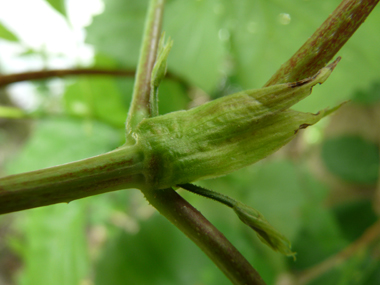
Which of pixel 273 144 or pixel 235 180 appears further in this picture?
pixel 235 180

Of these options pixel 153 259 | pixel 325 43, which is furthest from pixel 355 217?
pixel 325 43

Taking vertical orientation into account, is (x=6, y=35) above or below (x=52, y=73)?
above

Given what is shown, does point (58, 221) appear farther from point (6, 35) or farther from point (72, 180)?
point (72, 180)

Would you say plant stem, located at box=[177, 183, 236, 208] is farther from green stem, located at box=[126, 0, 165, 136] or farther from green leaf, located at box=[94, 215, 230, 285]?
green leaf, located at box=[94, 215, 230, 285]

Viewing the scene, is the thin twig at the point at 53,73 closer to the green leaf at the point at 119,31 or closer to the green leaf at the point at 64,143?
the green leaf at the point at 119,31

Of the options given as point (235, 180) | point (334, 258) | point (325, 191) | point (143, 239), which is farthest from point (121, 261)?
→ point (325, 191)

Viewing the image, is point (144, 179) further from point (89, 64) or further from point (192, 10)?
point (89, 64)
